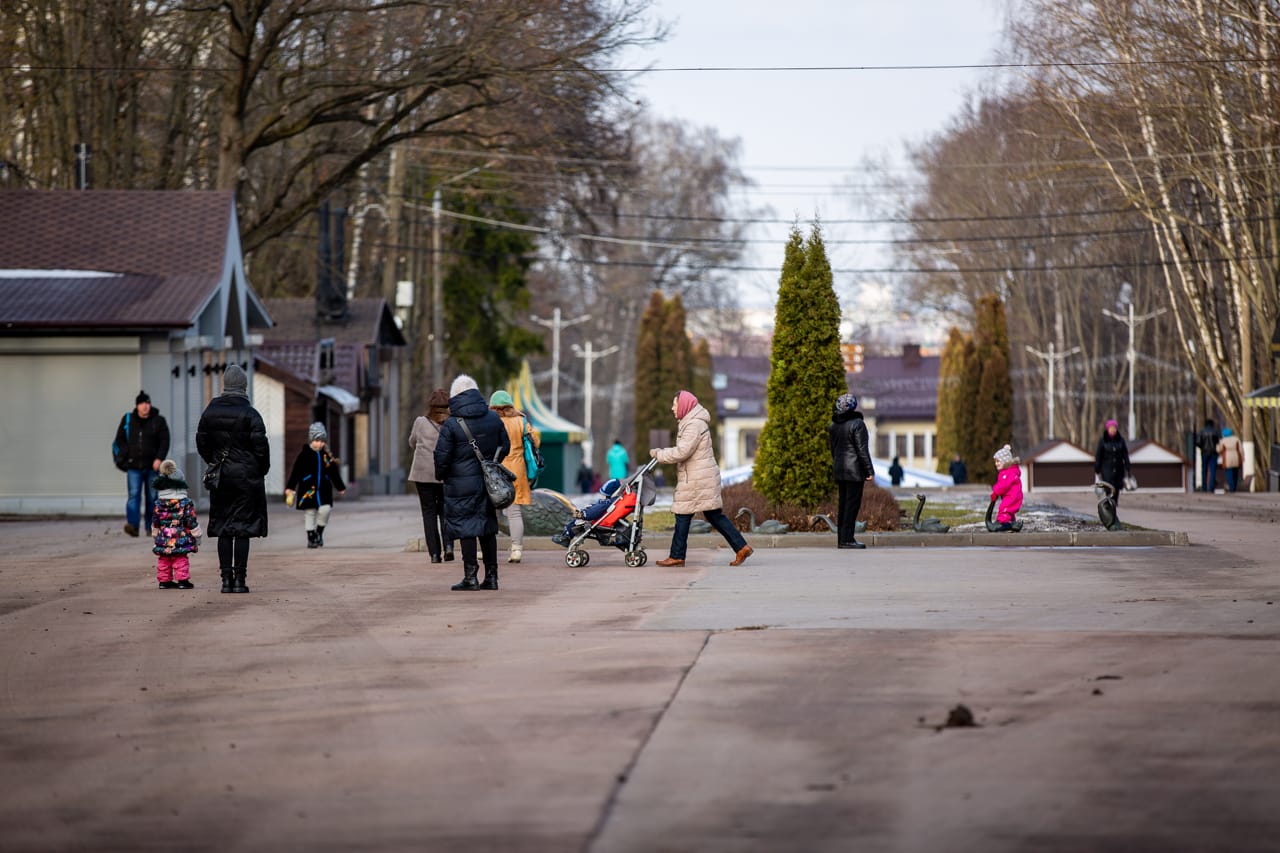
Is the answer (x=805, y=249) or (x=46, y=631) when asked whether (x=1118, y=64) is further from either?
(x=46, y=631)

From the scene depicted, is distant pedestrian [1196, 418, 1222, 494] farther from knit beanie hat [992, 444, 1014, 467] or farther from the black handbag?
the black handbag

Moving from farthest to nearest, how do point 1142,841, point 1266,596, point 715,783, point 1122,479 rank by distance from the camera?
1. point 1122,479
2. point 1266,596
3. point 715,783
4. point 1142,841

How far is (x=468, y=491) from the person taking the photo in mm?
16016

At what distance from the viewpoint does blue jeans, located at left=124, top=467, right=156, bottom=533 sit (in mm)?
24172

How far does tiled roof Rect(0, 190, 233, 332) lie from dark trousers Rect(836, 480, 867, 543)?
13.1 metres

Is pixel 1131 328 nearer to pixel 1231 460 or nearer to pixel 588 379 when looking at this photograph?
pixel 588 379

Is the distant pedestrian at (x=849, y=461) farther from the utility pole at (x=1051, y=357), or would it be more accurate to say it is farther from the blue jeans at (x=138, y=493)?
the utility pole at (x=1051, y=357)

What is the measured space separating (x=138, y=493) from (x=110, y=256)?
10.3 m

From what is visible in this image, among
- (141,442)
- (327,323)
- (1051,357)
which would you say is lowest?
(141,442)

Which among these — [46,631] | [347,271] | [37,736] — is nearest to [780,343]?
[46,631]

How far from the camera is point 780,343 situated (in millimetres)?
25906

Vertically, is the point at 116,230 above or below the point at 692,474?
above

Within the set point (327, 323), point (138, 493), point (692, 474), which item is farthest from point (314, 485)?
point (327, 323)

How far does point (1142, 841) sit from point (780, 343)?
65.4ft
